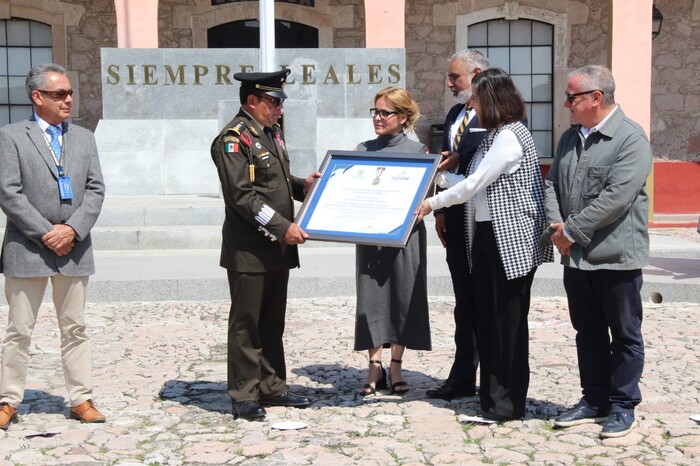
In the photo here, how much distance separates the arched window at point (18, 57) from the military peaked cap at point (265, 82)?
42.2 feet

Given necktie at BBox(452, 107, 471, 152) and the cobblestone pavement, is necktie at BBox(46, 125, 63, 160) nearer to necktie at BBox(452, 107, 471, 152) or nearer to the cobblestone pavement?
the cobblestone pavement

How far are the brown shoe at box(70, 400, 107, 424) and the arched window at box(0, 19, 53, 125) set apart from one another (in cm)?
1287

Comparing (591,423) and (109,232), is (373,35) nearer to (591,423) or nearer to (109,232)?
(109,232)

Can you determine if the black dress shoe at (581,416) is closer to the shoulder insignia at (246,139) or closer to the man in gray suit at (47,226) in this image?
the shoulder insignia at (246,139)

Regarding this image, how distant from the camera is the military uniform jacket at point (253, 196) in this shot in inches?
204

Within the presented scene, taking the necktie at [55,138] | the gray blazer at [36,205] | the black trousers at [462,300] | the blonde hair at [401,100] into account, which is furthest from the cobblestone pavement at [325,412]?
the blonde hair at [401,100]

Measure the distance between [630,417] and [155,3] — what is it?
10947 millimetres

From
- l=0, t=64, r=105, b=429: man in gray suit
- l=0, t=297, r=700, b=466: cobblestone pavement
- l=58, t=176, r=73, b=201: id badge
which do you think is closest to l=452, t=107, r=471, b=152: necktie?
l=0, t=297, r=700, b=466: cobblestone pavement

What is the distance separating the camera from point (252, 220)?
5184 millimetres

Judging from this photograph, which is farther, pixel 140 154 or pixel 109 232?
pixel 140 154

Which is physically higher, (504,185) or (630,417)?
(504,185)

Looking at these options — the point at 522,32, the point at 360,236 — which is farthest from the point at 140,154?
the point at 360,236

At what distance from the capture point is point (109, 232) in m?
10.9

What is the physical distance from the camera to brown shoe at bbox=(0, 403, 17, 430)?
16.8ft
